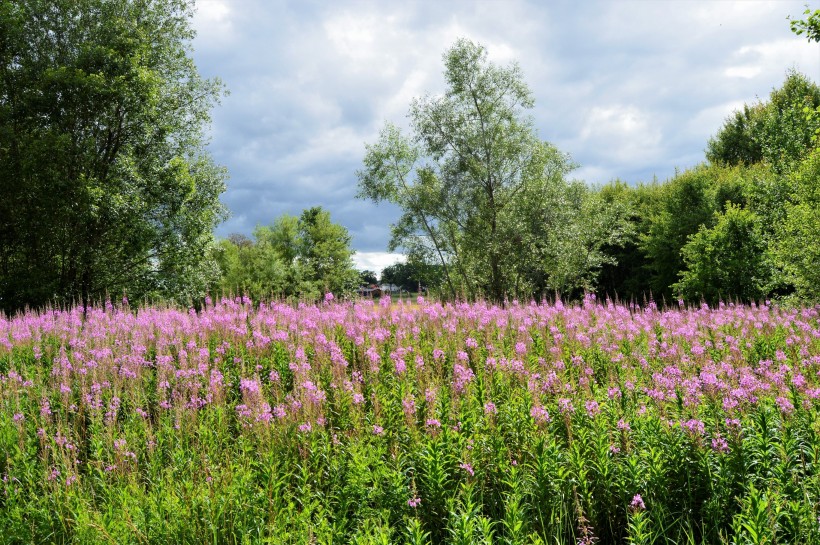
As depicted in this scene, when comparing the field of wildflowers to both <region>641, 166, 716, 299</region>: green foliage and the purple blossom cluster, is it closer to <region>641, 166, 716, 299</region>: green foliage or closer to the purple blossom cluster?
the purple blossom cluster

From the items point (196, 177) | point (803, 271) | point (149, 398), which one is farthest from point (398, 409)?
point (196, 177)

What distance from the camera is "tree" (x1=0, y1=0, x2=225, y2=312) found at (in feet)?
72.2

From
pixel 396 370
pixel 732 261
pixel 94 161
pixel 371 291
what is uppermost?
pixel 94 161

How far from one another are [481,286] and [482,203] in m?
5.17

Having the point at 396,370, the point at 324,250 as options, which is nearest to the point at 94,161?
the point at 396,370

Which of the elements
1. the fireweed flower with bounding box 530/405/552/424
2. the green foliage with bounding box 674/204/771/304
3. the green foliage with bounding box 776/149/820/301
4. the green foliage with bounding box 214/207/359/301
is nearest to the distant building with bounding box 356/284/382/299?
the fireweed flower with bounding box 530/405/552/424

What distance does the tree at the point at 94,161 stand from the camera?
2200 centimetres

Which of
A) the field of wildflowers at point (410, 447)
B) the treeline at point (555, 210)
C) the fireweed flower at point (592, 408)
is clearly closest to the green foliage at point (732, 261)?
the treeline at point (555, 210)

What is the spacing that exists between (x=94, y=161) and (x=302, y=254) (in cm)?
3440

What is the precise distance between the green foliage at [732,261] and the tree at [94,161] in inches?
936

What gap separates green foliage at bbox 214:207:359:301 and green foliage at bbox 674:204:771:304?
110 feet

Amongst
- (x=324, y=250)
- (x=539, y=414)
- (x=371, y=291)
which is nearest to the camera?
(x=539, y=414)

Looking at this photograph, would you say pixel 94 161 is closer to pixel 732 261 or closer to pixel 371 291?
pixel 371 291

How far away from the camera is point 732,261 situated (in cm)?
2442
